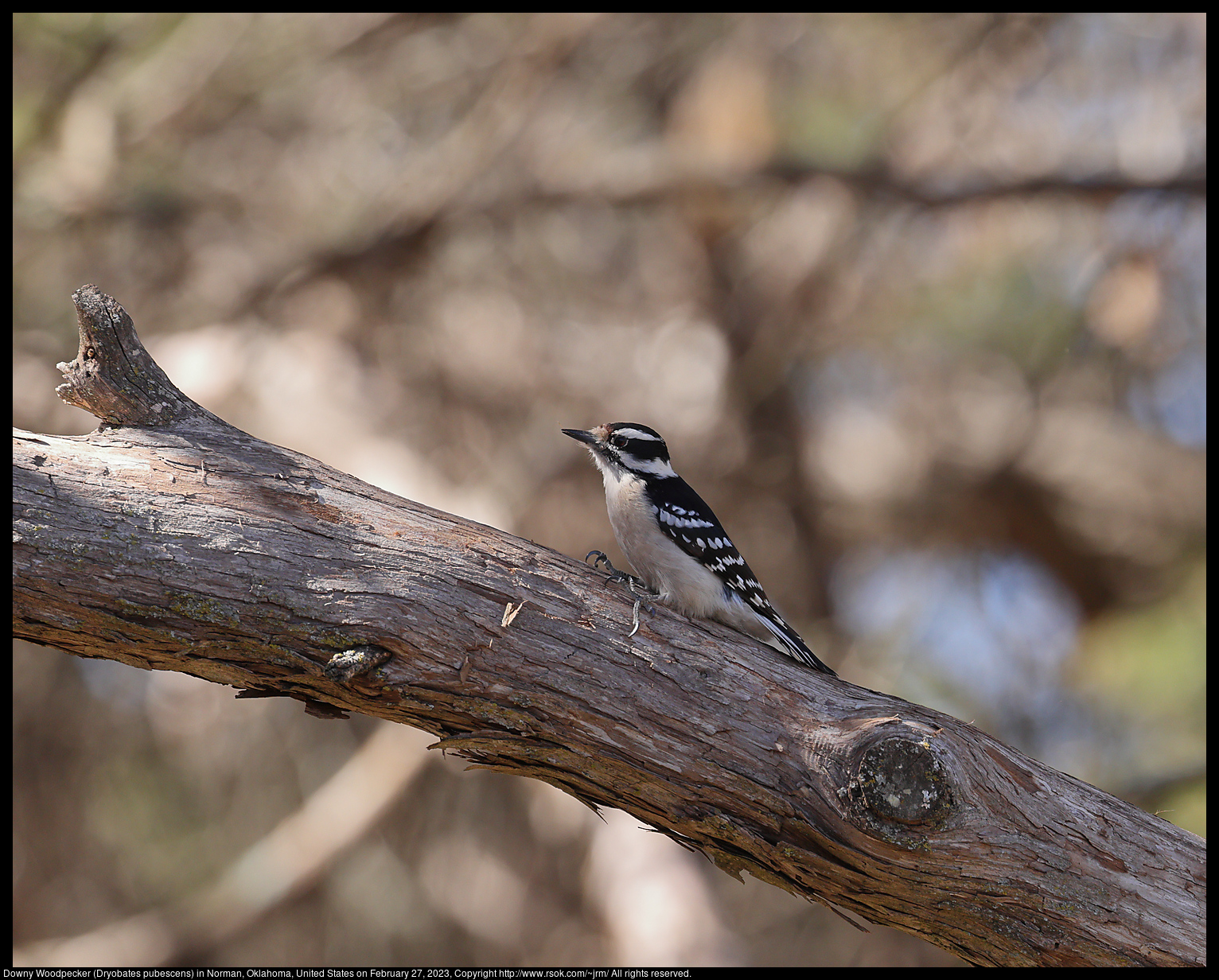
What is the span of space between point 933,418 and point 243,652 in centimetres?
642

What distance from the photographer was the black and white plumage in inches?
132

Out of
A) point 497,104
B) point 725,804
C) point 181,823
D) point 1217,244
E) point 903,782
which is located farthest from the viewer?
point 181,823

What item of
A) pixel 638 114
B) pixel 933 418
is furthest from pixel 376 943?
pixel 638 114

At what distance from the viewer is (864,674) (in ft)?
23.9

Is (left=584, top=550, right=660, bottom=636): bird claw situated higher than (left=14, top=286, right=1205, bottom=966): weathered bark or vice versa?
(left=584, top=550, right=660, bottom=636): bird claw

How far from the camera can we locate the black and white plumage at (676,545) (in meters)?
3.36

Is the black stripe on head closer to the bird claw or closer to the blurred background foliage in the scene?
the bird claw

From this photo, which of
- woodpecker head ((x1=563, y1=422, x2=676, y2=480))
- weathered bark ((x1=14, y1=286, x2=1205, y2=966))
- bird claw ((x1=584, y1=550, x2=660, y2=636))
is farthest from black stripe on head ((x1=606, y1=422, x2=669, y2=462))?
weathered bark ((x1=14, y1=286, x2=1205, y2=966))

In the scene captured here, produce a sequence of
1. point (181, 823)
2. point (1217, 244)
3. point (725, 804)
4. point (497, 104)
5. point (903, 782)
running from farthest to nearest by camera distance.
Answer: point (181, 823) < point (497, 104) < point (1217, 244) < point (725, 804) < point (903, 782)

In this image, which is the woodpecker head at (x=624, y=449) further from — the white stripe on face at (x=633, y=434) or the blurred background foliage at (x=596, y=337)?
the blurred background foliage at (x=596, y=337)

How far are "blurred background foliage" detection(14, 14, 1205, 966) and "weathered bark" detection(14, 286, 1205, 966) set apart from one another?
11.7 ft

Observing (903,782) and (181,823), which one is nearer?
(903,782)

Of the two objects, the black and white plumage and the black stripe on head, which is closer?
the black and white plumage

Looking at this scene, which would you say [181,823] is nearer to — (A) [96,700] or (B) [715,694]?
(A) [96,700]
